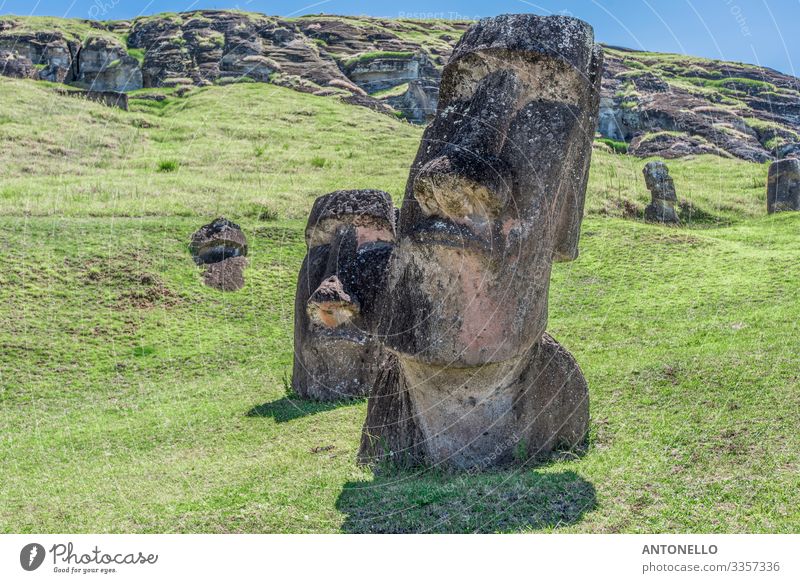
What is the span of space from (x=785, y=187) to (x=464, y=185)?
23.8 metres

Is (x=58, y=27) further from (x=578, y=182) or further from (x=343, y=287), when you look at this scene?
(x=578, y=182)

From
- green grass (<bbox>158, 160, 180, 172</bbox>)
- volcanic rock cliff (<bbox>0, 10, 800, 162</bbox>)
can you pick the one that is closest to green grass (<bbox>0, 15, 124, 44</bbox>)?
volcanic rock cliff (<bbox>0, 10, 800, 162</bbox>)

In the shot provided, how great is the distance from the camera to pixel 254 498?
7.00 m

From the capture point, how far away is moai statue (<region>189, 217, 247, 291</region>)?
1959 centimetres

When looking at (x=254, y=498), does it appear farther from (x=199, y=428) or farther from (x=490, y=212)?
(x=199, y=428)

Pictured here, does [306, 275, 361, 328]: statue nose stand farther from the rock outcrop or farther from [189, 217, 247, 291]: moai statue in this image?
the rock outcrop

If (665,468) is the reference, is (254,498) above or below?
below

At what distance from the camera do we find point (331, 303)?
37.7 feet

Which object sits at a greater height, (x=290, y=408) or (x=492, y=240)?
(x=492, y=240)

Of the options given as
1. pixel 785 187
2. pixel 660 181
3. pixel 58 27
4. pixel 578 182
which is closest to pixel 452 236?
pixel 578 182

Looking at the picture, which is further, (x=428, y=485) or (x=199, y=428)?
(x=199, y=428)

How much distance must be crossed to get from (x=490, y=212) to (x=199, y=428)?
242 inches
